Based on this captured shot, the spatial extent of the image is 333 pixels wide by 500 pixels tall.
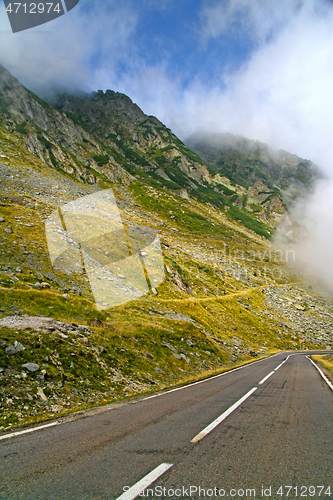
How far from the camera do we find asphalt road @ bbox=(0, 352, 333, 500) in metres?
4.06

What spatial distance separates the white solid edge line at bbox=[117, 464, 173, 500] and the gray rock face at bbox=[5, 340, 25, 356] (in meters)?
8.66

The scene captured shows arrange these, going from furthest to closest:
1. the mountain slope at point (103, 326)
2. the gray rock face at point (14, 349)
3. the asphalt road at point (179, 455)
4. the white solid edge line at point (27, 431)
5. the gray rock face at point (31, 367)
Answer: the mountain slope at point (103, 326)
the gray rock face at point (14, 349)
the gray rock face at point (31, 367)
the white solid edge line at point (27, 431)
the asphalt road at point (179, 455)

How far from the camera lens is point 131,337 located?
59.6 feet

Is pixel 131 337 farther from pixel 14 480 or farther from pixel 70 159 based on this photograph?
pixel 70 159

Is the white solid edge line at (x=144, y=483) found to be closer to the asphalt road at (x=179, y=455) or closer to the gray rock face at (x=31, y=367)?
the asphalt road at (x=179, y=455)

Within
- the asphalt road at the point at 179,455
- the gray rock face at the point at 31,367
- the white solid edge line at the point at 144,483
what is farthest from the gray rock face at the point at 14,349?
the white solid edge line at the point at 144,483

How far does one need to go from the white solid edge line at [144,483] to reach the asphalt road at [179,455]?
0.7 inches

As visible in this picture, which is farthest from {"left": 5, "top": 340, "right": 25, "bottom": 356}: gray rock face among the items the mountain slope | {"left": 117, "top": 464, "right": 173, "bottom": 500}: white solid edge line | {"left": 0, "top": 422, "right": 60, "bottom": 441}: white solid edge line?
{"left": 117, "top": 464, "right": 173, "bottom": 500}: white solid edge line

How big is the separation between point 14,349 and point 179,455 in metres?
8.73

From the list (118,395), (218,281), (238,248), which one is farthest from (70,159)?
(118,395)

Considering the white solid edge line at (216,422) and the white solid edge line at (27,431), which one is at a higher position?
the white solid edge line at (216,422)

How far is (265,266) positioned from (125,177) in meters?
115

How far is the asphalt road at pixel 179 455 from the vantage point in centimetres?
406

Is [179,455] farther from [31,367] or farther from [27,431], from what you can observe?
[31,367]
